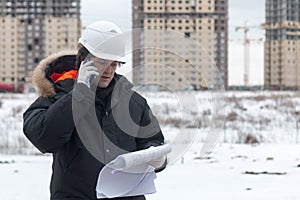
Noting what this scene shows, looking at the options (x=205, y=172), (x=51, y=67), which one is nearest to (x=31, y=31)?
(x=205, y=172)

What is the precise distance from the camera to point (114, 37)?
176cm

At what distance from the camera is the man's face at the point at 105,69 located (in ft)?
5.86

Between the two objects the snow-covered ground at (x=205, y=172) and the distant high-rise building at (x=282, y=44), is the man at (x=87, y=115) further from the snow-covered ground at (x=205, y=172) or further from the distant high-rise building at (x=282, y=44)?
the distant high-rise building at (x=282, y=44)

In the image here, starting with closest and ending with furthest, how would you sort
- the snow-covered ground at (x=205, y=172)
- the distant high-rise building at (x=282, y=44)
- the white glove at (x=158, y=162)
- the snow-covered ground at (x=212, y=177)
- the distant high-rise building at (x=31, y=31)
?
the white glove at (x=158, y=162) < the snow-covered ground at (x=205, y=172) < the snow-covered ground at (x=212, y=177) < the distant high-rise building at (x=282, y=44) < the distant high-rise building at (x=31, y=31)

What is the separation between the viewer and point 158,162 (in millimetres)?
1858

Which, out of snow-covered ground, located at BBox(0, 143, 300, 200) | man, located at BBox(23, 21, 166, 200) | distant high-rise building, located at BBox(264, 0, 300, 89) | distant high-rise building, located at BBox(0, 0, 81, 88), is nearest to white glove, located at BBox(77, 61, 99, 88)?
man, located at BBox(23, 21, 166, 200)

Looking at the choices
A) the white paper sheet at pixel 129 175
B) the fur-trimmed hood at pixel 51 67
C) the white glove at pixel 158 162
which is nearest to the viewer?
the white paper sheet at pixel 129 175

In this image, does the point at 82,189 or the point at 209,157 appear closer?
the point at 82,189

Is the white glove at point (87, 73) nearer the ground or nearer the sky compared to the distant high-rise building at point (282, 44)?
nearer the sky

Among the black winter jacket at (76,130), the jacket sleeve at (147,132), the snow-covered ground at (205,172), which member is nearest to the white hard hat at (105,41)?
the black winter jacket at (76,130)

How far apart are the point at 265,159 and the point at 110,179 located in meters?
6.89

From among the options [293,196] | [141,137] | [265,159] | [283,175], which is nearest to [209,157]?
[265,159]

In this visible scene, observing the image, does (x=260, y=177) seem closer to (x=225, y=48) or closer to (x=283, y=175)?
(x=283, y=175)

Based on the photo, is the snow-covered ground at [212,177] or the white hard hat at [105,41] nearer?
the white hard hat at [105,41]
